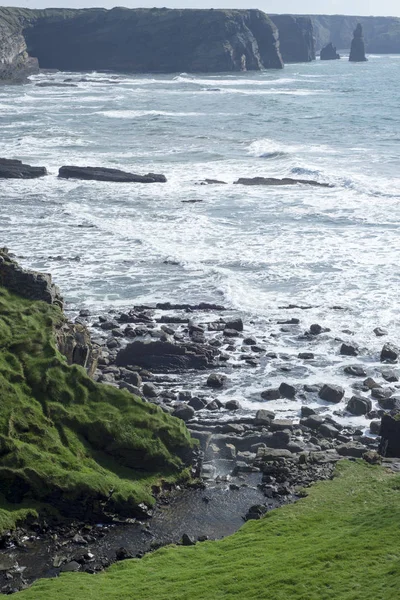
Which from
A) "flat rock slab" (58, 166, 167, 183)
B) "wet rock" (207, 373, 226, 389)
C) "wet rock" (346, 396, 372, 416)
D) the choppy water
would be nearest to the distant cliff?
the choppy water

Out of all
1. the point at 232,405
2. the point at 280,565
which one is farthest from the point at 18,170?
the point at 280,565

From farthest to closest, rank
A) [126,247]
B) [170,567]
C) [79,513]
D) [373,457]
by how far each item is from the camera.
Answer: [126,247] → [373,457] → [79,513] → [170,567]

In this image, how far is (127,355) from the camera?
91.7ft

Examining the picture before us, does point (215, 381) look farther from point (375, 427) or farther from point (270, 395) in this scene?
point (375, 427)

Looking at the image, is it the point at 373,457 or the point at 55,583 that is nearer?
the point at 55,583

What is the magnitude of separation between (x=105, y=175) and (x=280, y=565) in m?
46.2

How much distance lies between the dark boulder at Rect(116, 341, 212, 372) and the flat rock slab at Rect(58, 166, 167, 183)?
104 feet

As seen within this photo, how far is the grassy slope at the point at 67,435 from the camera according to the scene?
1831 centimetres

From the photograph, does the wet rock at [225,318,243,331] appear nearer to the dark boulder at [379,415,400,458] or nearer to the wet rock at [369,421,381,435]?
the wet rock at [369,421,381,435]

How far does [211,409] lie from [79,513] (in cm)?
712

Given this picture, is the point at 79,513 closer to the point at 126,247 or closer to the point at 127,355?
the point at 127,355

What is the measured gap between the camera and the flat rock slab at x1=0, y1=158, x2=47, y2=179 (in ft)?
193

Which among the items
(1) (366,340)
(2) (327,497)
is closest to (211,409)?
(2) (327,497)

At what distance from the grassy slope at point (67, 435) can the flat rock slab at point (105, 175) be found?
37.4 m
